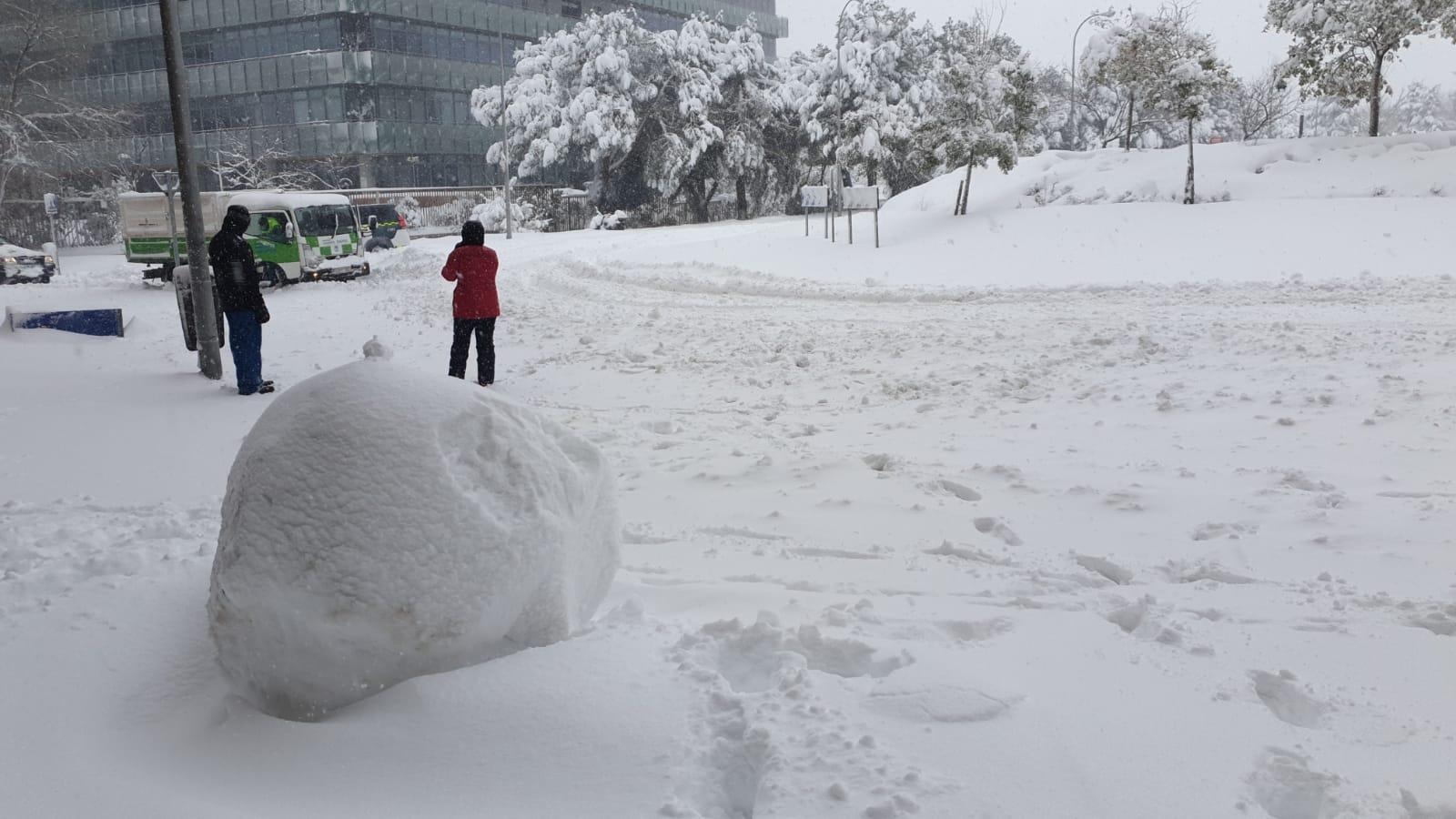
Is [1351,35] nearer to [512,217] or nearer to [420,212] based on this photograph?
[512,217]

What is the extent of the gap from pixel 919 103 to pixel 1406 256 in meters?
37.0

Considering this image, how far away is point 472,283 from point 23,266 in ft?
73.6

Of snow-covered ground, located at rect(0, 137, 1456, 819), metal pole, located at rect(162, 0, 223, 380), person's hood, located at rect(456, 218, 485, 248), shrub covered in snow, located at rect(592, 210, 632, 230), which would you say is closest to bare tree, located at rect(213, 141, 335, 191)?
shrub covered in snow, located at rect(592, 210, 632, 230)

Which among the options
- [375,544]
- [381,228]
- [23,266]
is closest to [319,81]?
[381,228]

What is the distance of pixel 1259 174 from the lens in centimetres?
→ 2602

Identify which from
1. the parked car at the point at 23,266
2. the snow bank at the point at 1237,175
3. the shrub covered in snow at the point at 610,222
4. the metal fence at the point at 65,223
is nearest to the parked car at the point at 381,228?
the parked car at the point at 23,266

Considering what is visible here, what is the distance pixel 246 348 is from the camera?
32.2 feet

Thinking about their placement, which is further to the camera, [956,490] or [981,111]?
[981,111]

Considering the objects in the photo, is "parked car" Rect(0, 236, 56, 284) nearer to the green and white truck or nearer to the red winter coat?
the green and white truck

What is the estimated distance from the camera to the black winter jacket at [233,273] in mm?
9547

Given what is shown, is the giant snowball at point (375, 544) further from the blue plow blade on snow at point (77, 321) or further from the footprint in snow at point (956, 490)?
the blue plow blade on snow at point (77, 321)

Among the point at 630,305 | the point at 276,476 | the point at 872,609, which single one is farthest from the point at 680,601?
the point at 630,305

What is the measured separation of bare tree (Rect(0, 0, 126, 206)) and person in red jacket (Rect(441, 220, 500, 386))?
110ft

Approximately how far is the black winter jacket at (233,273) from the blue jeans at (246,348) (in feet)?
0.32
